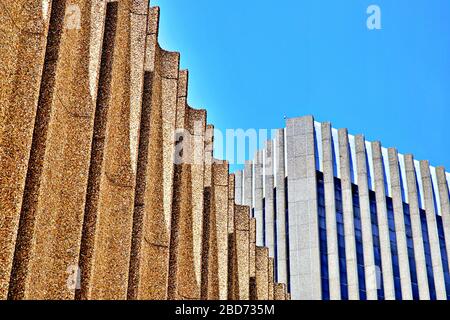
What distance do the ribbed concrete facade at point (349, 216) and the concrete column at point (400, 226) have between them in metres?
0.08

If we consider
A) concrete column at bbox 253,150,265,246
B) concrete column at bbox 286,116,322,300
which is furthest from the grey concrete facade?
concrete column at bbox 253,150,265,246

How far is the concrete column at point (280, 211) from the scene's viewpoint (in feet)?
203

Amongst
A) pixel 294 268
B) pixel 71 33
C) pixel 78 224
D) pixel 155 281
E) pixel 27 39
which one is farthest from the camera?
pixel 294 268

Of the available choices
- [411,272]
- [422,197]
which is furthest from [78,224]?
[422,197]

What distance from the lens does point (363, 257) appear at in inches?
2437

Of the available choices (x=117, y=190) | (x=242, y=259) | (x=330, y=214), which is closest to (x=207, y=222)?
(x=117, y=190)

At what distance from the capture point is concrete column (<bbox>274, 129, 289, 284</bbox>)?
6191cm

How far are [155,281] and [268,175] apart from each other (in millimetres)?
54437

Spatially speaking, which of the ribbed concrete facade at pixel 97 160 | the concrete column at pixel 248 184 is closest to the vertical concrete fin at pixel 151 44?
the ribbed concrete facade at pixel 97 160

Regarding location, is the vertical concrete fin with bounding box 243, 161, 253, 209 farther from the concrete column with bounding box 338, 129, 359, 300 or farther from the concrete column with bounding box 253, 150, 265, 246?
the concrete column with bounding box 338, 129, 359, 300

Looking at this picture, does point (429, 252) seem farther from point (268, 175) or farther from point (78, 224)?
point (78, 224)

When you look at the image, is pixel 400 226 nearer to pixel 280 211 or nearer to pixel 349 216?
pixel 349 216

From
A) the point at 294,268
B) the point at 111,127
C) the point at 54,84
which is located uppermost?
the point at 294,268

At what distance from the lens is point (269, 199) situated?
66.4 meters
